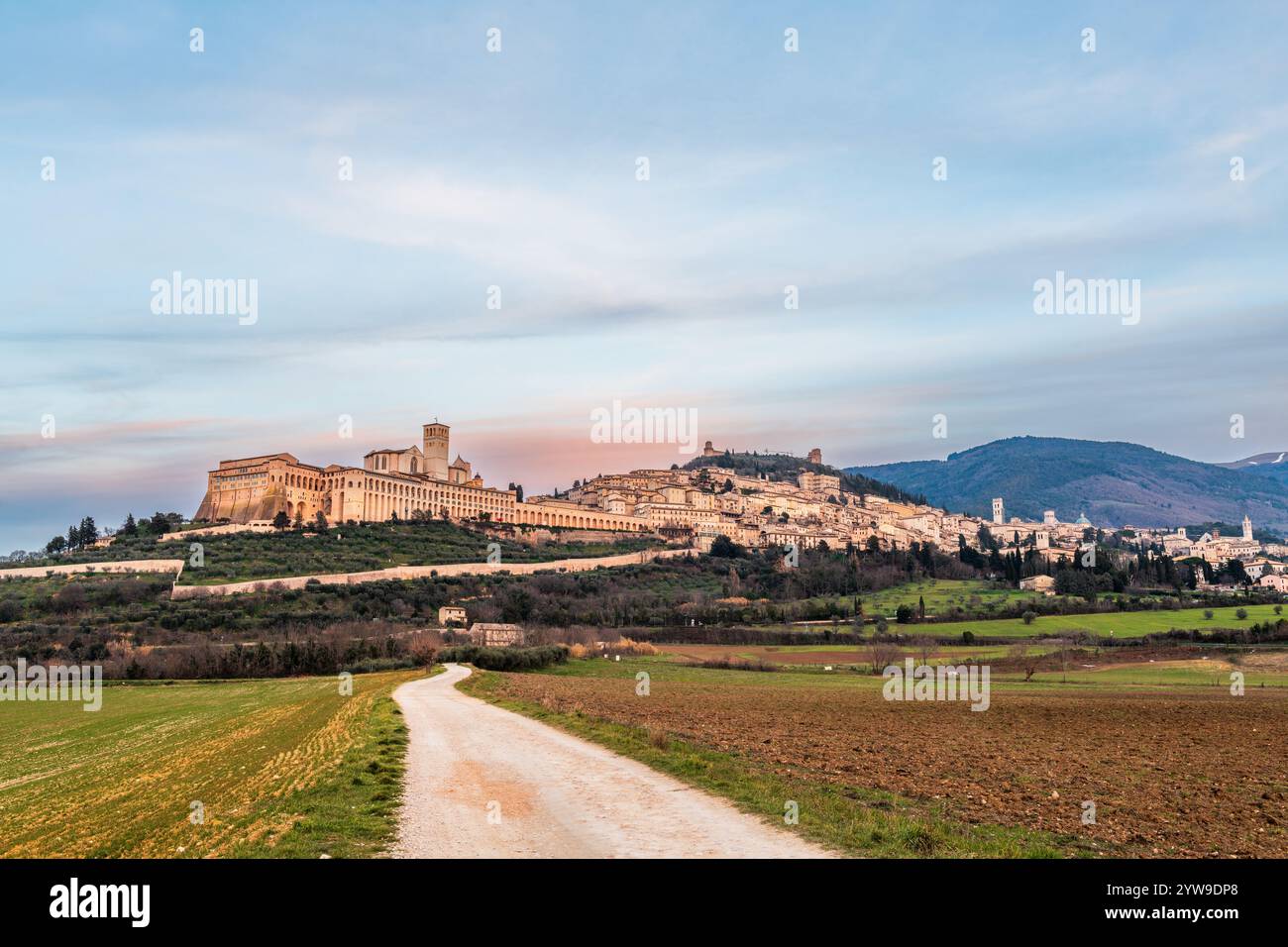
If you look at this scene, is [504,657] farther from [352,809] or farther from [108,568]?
[108,568]

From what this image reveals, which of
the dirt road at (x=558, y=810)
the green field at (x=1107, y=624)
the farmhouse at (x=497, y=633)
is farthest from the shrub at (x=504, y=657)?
the dirt road at (x=558, y=810)

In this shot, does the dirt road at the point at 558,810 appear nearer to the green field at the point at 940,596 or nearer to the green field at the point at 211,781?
the green field at the point at 211,781

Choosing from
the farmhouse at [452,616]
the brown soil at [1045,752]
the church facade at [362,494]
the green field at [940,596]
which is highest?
the church facade at [362,494]

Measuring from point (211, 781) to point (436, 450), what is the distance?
160 metres

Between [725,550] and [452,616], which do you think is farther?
[725,550]

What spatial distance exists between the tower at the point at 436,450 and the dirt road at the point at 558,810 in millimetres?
155270

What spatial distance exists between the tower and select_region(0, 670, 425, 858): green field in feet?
433

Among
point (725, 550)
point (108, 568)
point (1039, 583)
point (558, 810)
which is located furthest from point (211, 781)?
point (725, 550)

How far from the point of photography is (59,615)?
281 feet

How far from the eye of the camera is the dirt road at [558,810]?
11.5 m

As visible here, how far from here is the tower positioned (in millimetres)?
175375

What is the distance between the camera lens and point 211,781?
65.6 ft
